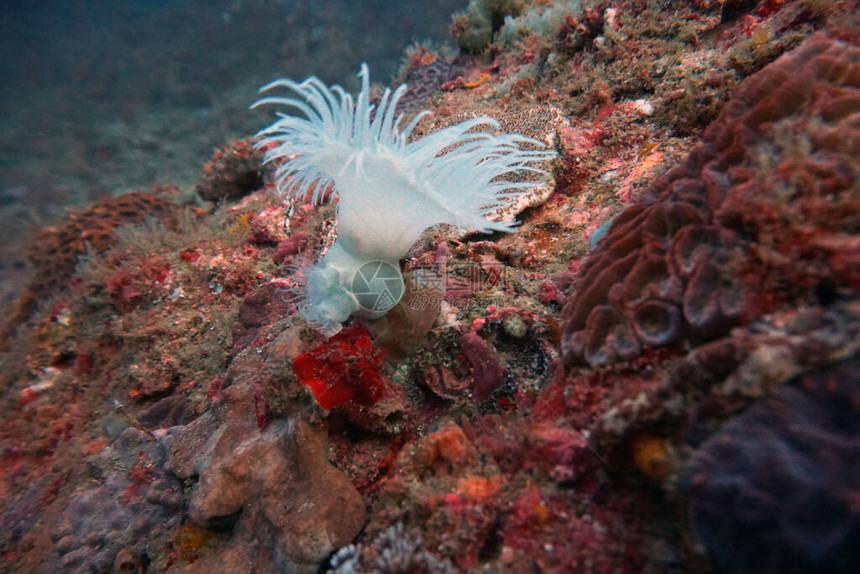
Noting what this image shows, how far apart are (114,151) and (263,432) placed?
27129 millimetres

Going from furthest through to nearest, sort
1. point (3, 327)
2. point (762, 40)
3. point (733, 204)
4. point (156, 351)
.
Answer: point (3, 327)
point (156, 351)
point (762, 40)
point (733, 204)

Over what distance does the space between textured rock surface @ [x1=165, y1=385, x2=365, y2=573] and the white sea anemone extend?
93cm

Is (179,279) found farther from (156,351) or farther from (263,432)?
(263,432)

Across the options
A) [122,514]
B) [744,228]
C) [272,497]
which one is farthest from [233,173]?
[744,228]

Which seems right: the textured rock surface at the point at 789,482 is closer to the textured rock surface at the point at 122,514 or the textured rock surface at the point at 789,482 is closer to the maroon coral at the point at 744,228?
the maroon coral at the point at 744,228

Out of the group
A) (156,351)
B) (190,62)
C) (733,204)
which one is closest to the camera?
(733,204)

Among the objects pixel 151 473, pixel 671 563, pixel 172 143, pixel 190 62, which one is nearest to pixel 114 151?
pixel 172 143

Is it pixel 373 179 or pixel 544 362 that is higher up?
pixel 373 179

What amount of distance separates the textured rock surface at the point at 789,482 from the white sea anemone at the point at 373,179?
160cm

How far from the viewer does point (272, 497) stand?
8.71ft

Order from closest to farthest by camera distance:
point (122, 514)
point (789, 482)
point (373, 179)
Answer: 1. point (789, 482)
2. point (373, 179)
3. point (122, 514)

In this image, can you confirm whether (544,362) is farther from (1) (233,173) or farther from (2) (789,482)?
(1) (233,173)

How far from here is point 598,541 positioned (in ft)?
6.16

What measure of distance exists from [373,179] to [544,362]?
1.77m
